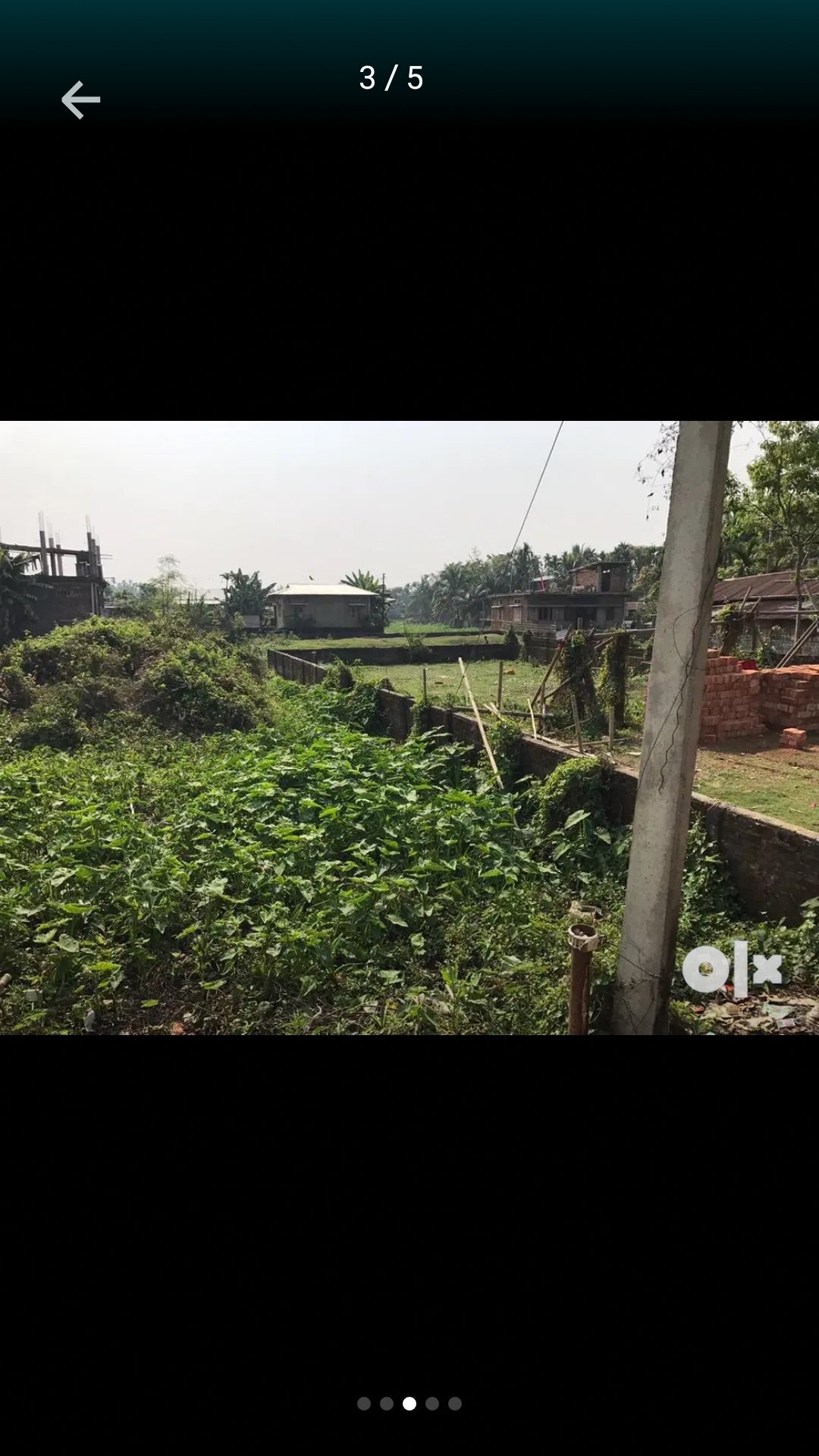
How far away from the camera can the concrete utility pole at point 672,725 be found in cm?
184

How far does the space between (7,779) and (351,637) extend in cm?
472

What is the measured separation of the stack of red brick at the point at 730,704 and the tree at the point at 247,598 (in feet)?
12.5

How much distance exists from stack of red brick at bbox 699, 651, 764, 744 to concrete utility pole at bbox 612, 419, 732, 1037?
9.49 feet

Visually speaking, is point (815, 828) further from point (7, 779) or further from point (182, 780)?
point (7, 779)

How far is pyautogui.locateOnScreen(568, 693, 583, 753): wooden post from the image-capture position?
452cm

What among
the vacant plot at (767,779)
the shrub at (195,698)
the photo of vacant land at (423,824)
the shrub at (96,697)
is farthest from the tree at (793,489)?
the shrub at (96,697)

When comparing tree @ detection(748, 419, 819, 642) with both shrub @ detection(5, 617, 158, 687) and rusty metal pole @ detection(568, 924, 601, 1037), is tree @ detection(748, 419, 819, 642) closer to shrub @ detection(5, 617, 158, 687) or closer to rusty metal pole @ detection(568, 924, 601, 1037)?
rusty metal pole @ detection(568, 924, 601, 1037)

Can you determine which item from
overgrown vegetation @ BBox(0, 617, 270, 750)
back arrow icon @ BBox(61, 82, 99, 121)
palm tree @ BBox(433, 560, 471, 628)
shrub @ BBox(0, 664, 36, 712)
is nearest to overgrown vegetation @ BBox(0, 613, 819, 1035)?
overgrown vegetation @ BBox(0, 617, 270, 750)

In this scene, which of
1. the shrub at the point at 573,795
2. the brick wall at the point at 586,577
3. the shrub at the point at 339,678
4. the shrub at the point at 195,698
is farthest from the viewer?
the shrub at the point at 339,678

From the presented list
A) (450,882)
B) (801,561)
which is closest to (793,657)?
(801,561)

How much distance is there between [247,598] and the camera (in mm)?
7621

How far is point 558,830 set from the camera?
3.87 m

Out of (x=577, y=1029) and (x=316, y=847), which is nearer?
(x=577, y=1029)

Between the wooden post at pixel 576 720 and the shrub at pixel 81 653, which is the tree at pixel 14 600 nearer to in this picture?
the shrub at pixel 81 653
